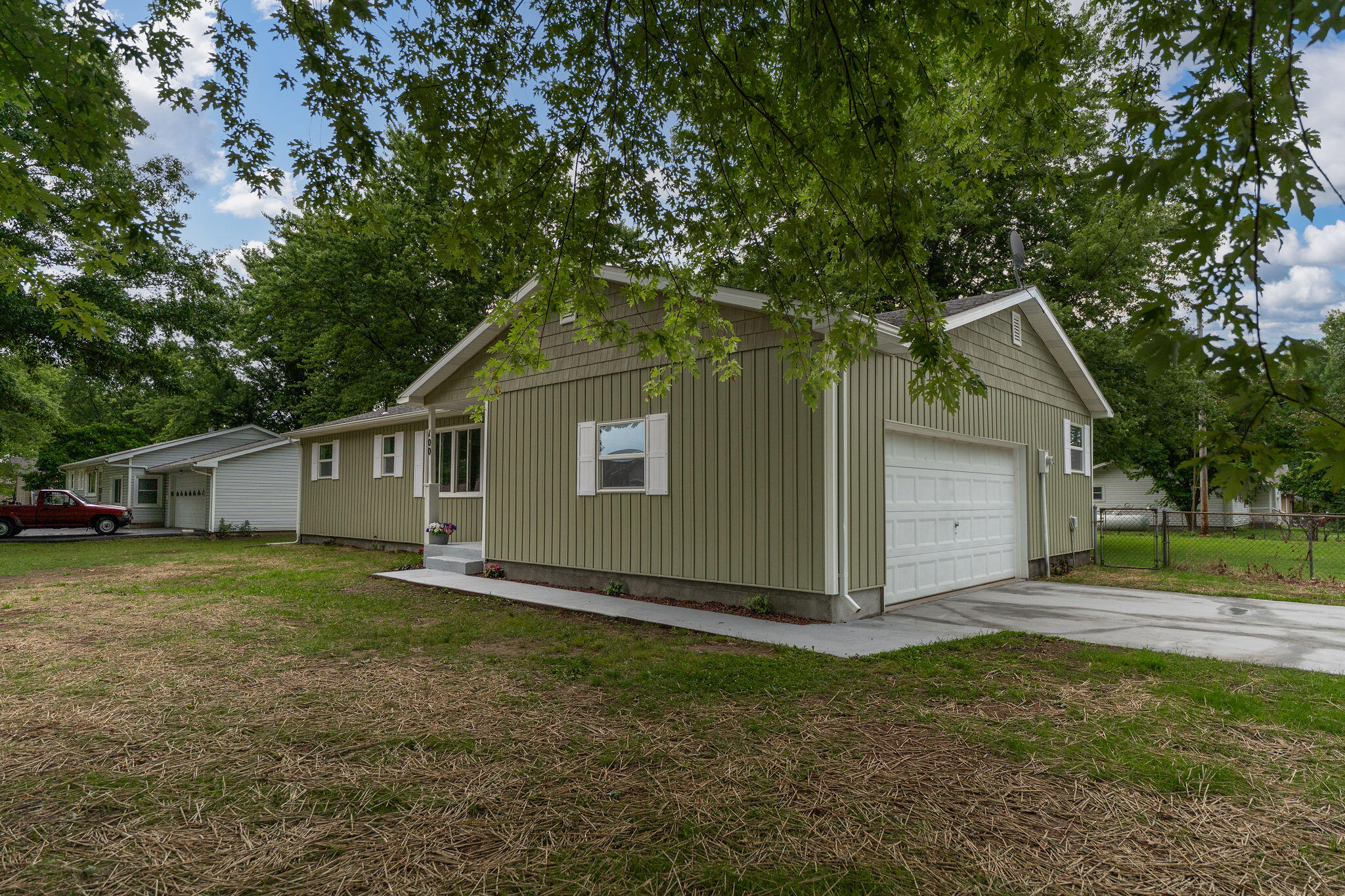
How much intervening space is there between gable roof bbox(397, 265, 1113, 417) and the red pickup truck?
54.9ft

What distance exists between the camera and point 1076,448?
12422 millimetres

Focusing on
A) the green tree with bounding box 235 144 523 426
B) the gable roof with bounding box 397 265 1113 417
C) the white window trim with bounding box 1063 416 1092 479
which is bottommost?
the white window trim with bounding box 1063 416 1092 479

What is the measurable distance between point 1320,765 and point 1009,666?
1956mm

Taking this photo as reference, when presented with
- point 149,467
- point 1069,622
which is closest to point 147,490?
point 149,467

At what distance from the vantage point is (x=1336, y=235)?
3.77m

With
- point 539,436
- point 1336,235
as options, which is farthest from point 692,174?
point 539,436

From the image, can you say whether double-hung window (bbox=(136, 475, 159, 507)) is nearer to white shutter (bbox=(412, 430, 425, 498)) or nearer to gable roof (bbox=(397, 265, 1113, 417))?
white shutter (bbox=(412, 430, 425, 498))

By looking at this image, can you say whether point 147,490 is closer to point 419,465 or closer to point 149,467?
point 149,467

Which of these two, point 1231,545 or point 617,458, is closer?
point 617,458

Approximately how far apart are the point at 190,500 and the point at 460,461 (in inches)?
653

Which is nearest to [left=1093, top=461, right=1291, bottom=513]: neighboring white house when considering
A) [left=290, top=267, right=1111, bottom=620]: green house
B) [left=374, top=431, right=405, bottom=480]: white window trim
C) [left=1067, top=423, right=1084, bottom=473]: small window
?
[left=1067, top=423, right=1084, bottom=473]: small window

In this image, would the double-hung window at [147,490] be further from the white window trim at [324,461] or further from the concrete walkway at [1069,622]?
the concrete walkway at [1069,622]

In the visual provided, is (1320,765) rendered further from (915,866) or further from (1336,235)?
(1336,235)

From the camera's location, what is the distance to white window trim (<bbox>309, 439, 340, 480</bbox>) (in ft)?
56.3
